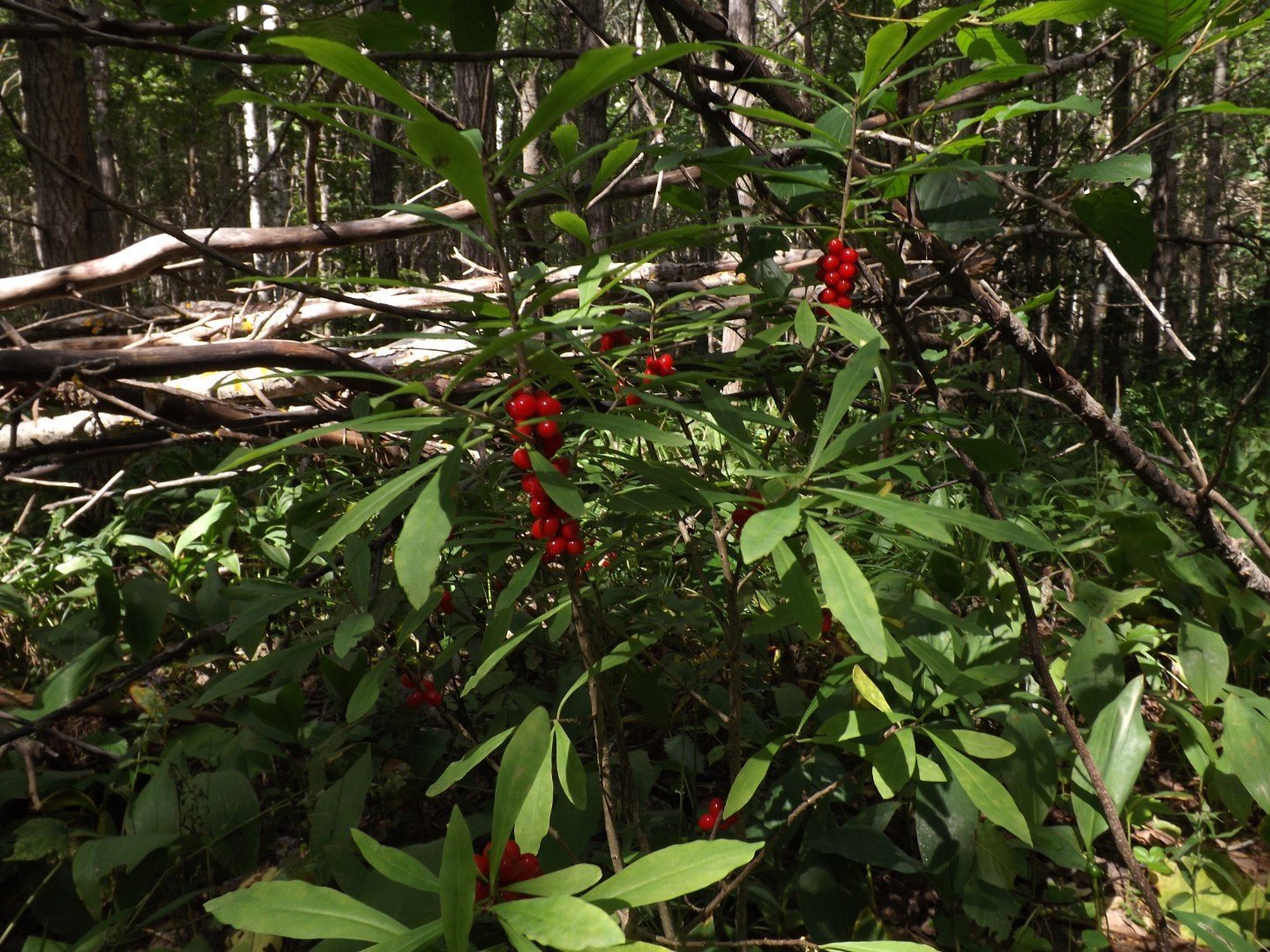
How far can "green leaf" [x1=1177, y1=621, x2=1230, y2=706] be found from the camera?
1847 millimetres

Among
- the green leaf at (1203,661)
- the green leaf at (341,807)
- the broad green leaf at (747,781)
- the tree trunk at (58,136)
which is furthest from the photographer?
the tree trunk at (58,136)

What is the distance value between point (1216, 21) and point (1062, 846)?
1.48 meters

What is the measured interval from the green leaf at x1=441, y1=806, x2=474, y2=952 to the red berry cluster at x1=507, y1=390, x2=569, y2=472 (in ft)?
1.05

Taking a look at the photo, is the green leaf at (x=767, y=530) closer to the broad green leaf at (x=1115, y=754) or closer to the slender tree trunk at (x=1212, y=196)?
the broad green leaf at (x=1115, y=754)

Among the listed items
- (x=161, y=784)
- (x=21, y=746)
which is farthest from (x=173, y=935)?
(x=21, y=746)

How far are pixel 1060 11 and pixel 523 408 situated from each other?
0.89 metres

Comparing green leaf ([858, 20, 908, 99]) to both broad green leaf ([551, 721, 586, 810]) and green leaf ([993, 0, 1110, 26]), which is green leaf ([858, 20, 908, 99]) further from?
broad green leaf ([551, 721, 586, 810])

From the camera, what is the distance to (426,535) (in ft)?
2.03

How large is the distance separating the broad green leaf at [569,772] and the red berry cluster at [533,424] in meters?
0.35

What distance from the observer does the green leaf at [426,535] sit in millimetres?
594

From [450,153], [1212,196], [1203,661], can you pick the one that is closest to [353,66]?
[450,153]

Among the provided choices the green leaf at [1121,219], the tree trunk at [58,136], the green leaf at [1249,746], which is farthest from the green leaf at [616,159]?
the tree trunk at [58,136]

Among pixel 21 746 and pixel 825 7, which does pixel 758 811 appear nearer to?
pixel 21 746

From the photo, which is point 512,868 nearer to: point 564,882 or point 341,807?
point 564,882
